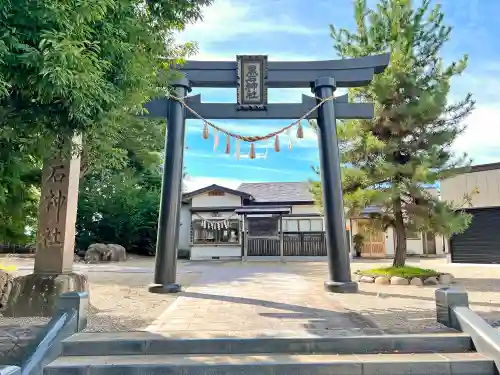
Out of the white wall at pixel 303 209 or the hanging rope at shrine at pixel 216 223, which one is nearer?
the hanging rope at shrine at pixel 216 223

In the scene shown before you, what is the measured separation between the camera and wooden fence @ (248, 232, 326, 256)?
21.3 meters

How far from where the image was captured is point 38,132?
4434 millimetres

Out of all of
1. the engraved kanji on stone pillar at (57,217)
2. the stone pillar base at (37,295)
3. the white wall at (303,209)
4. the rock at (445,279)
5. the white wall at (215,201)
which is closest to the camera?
the stone pillar base at (37,295)

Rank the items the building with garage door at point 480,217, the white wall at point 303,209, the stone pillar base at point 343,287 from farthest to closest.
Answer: the white wall at point 303,209 < the building with garage door at point 480,217 < the stone pillar base at point 343,287

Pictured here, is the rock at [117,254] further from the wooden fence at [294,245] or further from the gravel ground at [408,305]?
the gravel ground at [408,305]

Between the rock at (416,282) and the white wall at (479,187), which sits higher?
the white wall at (479,187)

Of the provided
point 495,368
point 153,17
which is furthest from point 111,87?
point 495,368

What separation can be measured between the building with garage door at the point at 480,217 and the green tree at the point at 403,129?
20.4ft

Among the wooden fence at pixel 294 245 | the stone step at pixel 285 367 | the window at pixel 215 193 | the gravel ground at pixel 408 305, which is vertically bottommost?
the stone step at pixel 285 367

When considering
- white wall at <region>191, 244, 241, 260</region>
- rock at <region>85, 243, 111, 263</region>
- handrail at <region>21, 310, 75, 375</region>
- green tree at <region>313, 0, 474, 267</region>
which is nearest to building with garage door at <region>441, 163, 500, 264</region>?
green tree at <region>313, 0, 474, 267</region>

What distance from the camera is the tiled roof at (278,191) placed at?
23469 millimetres

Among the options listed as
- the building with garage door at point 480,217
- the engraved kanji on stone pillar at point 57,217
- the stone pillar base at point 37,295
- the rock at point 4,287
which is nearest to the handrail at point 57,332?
the stone pillar base at point 37,295

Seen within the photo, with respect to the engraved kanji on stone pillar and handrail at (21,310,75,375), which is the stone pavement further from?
the engraved kanji on stone pillar

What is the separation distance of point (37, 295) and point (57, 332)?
6.30ft
